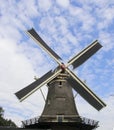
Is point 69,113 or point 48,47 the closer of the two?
point 69,113

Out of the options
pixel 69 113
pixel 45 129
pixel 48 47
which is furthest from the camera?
pixel 48 47

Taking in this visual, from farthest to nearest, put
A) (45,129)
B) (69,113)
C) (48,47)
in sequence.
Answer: (48,47), (69,113), (45,129)

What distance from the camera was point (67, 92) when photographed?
152 ft

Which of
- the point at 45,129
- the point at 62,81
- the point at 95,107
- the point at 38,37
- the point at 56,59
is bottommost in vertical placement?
the point at 45,129

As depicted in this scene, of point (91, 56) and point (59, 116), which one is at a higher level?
point (91, 56)

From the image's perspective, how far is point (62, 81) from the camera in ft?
151

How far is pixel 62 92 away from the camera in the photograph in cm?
4600

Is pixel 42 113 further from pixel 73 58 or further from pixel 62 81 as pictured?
pixel 73 58

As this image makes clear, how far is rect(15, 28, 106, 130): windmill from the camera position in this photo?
4362 cm

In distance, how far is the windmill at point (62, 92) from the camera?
43.6 meters

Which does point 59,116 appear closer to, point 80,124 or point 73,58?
point 80,124

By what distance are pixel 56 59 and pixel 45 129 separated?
1002cm

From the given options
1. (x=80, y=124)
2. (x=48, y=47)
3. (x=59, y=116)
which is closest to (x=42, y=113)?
(x=59, y=116)

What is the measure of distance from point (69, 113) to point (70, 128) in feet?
6.53
